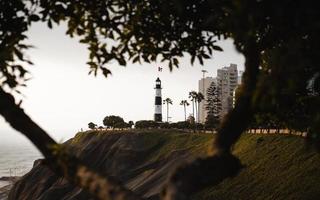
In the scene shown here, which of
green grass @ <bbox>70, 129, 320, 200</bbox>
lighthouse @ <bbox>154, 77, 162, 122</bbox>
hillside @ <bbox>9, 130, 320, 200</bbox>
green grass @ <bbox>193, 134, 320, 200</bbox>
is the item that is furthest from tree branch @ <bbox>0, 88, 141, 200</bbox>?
lighthouse @ <bbox>154, 77, 162, 122</bbox>

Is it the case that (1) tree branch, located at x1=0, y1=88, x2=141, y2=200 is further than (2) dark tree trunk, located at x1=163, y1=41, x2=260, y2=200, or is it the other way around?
(1) tree branch, located at x1=0, y1=88, x2=141, y2=200

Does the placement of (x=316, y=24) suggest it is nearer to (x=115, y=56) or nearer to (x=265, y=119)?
(x=115, y=56)

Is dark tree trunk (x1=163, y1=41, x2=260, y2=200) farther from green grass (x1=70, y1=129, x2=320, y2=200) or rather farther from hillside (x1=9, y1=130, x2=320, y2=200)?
green grass (x1=70, y1=129, x2=320, y2=200)

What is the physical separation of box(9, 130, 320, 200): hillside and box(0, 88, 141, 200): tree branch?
314cm

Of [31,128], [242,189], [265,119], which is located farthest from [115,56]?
[242,189]

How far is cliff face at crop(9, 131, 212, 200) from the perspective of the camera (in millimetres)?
68562

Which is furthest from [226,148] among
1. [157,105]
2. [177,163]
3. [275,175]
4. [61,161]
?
[157,105]

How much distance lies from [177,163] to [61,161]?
59793 millimetres

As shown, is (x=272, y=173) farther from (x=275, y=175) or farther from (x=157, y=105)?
(x=157, y=105)

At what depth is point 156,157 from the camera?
80.4 metres

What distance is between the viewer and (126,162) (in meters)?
83.0

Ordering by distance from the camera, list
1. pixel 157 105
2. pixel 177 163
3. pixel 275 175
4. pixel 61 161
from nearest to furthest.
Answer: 1. pixel 61 161
2. pixel 275 175
3. pixel 177 163
4. pixel 157 105

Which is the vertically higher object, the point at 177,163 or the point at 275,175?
the point at 275,175

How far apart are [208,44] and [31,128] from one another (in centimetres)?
393
